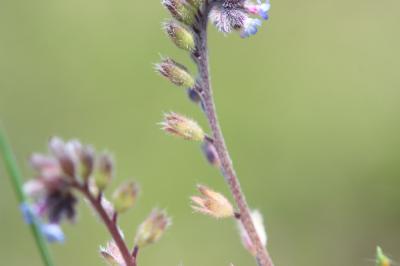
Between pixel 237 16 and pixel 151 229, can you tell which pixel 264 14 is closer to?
pixel 237 16

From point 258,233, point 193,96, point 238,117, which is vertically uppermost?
point 238,117

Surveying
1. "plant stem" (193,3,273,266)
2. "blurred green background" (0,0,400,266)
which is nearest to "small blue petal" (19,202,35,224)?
"plant stem" (193,3,273,266)

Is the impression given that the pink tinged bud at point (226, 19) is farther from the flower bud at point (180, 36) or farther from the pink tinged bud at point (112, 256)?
the pink tinged bud at point (112, 256)

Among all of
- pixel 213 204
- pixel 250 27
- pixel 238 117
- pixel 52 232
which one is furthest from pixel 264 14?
pixel 238 117

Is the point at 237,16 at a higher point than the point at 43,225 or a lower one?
higher

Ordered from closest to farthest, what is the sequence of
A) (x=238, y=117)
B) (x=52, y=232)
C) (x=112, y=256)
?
(x=52, y=232) → (x=112, y=256) → (x=238, y=117)

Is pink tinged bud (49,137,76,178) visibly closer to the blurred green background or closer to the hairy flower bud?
the hairy flower bud

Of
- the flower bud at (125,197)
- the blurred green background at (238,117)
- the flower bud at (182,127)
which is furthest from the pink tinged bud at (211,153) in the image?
the blurred green background at (238,117)
